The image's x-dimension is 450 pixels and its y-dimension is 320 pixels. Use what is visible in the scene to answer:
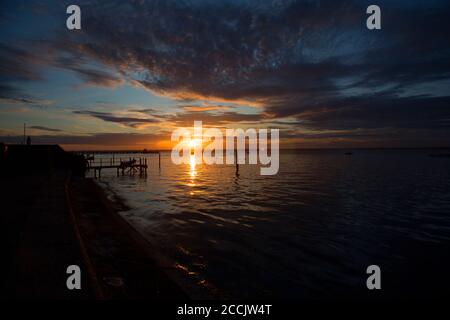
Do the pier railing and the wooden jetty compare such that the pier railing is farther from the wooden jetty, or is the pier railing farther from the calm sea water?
the calm sea water

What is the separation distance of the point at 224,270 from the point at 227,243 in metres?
2.86

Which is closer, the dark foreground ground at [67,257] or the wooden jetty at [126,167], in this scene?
the dark foreground ground at [67,257]

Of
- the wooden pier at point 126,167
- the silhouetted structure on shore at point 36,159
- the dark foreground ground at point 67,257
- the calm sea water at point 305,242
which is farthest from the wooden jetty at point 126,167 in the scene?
the dark foreground ground at point 67,257

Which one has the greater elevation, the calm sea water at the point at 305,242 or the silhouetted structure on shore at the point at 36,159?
the silhouetted structure on shore at the point at 36,159

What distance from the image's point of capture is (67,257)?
6840 mm

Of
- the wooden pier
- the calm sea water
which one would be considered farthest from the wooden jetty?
the calm sea water

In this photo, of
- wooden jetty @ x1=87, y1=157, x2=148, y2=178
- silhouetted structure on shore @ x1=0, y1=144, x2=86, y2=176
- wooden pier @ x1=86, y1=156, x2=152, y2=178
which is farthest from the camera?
wooden pier @ x1=86, y1=156, x2=152, y2=178

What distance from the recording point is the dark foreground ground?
5.48 metres

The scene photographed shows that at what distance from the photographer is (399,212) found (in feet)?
60.3

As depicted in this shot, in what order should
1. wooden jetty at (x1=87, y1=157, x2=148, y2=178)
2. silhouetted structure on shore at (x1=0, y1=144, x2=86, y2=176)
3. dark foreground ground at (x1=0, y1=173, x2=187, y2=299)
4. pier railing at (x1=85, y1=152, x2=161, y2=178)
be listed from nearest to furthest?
dark foreground ground at (x1=0, y1=173, x2=187, y2=299) → silhouetted structure on shore at (x1=0, y1=144, x2=86, y2=176) → wooden jetty at (x1=87, y1=157, x2=148, y2=178) → pier railing at (x1=85, y1=152, x2=161, y2=178)

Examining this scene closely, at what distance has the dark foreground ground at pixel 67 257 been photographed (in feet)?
18.0

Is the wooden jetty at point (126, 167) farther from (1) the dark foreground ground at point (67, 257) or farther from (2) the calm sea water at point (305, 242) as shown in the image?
(1) the dark foreground ground at point (67, 257)

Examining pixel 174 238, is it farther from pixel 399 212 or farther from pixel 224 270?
pixel 399 212
